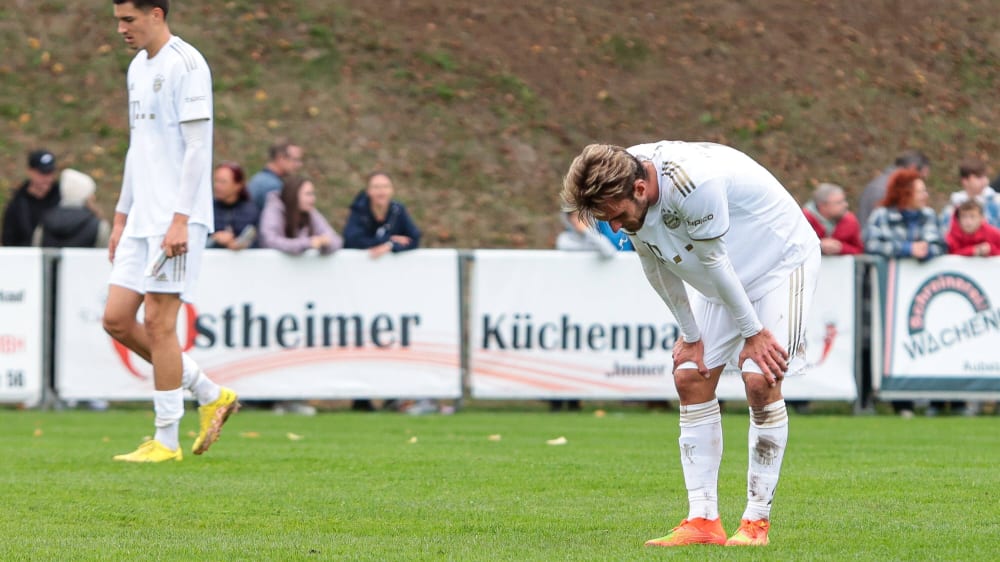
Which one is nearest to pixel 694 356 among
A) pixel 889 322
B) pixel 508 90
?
pixel 889 322

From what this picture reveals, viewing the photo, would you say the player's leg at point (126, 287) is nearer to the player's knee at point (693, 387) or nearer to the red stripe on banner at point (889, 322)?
the player's knee at point (693, 387)

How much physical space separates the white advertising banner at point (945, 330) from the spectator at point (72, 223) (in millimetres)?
7338

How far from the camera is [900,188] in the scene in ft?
49.6

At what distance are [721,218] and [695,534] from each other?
1216 mm

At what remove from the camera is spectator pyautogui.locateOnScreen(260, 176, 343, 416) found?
1472cm

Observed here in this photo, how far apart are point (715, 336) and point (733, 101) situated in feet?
74.3

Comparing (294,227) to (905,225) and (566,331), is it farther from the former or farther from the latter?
(905,225)

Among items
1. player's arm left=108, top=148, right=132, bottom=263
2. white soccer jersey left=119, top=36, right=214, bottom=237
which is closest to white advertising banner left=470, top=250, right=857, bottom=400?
player's arm left=108, top=148, right=132, bottom=263

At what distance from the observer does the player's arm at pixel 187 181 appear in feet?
28.9

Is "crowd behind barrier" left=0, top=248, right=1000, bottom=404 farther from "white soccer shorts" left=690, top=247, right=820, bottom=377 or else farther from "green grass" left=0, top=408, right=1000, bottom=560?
"white soccer shorts" left=690, top=247, right=820, bottom=377

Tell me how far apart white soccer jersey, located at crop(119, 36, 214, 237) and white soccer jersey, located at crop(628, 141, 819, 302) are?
142 inches

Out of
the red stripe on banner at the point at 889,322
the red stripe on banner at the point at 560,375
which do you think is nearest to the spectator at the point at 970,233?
the red stripe on banner at the point at 889,322

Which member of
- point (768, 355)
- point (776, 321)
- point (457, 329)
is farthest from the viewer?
point (457, 329)

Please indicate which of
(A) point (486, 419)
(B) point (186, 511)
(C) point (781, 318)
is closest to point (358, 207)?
(A) point (486, 419)
